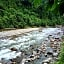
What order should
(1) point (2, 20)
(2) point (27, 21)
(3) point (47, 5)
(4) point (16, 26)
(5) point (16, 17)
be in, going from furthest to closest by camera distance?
(2) point (27, 21), (5) point (16, 17), (4) point (16, 26), (1) point (2, 20), (3) point (47, 5)

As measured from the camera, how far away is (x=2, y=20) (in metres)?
32.5

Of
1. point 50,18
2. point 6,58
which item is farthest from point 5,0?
point 6,58

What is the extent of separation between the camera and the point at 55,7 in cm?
185

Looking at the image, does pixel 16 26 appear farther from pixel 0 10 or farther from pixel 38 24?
pixel 38 24

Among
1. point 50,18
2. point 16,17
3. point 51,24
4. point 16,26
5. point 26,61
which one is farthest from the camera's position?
point 50,18

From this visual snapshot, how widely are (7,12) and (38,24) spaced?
10714 mm

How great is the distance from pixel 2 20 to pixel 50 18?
29.7 meters

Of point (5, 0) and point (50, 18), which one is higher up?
point (5, 0)


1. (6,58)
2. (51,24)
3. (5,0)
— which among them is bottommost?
(51,24)

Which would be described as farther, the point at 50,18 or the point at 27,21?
the point at 50,18

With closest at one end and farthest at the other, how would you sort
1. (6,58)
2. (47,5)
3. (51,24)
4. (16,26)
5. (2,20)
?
1. (47,5)
2. (6,58)
3. (2,20)
4. (16,26)
5. (51,24)

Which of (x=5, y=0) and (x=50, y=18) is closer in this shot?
(x=5, y=0)

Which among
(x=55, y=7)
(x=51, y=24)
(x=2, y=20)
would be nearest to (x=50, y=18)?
(x=51, y=24)

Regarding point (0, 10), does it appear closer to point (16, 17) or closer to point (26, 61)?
point (16, 17)
